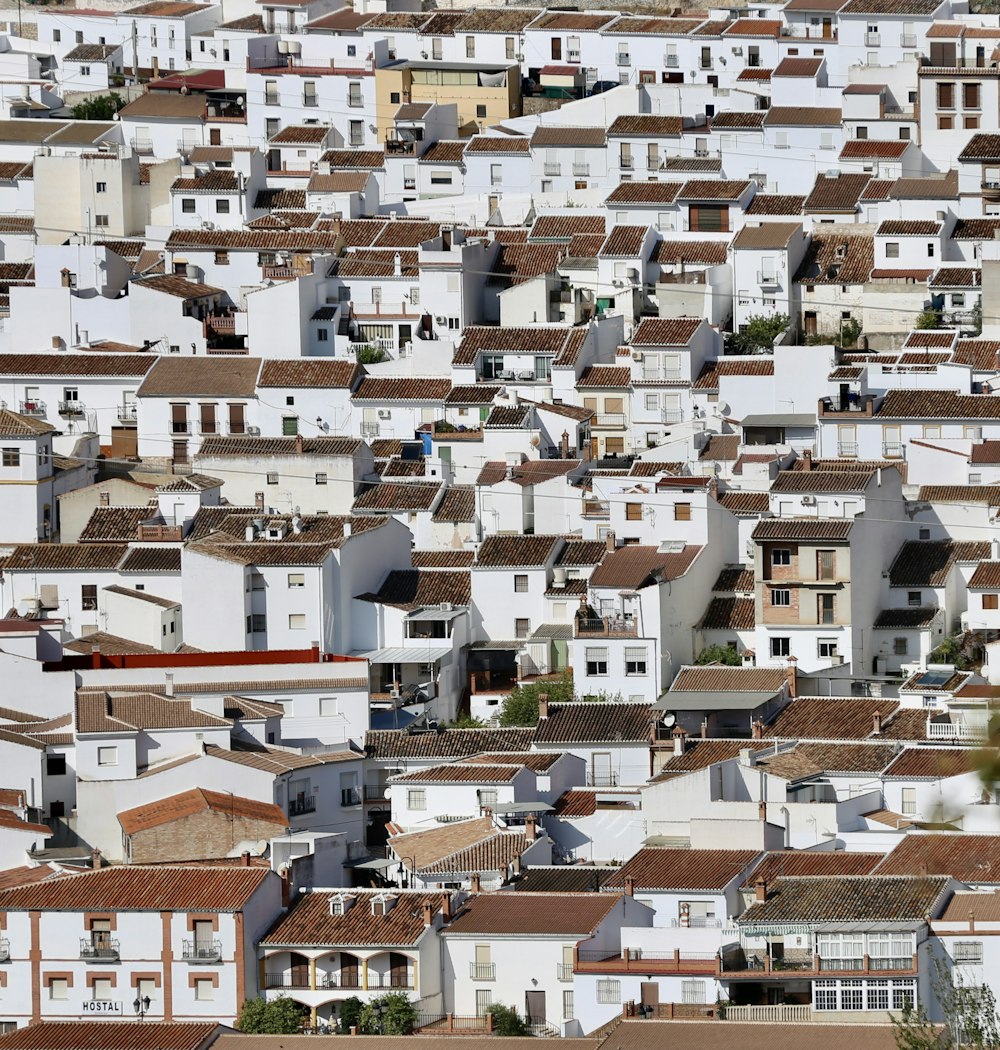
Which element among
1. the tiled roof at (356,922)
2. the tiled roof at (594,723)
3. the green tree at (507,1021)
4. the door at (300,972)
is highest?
the tiled roof at (594,723)

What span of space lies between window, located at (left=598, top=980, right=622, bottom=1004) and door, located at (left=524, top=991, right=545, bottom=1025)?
3.28 feet

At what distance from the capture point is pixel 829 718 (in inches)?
1735

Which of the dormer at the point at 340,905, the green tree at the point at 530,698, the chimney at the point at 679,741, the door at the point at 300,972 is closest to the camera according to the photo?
the door at the point at 300,972

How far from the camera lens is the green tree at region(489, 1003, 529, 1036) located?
3612cm

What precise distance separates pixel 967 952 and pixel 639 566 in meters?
14.0

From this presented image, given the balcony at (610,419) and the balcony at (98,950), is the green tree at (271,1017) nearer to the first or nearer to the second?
the balcony at (98,950)

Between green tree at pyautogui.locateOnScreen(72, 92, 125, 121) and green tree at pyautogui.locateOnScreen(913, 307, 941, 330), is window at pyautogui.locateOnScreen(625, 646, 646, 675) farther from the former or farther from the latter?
A: green tree at pyautogui.locateOnScreen(72, 92, 125, 121)

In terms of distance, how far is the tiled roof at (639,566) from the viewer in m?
47.5

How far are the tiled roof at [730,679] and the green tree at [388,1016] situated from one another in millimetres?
9699

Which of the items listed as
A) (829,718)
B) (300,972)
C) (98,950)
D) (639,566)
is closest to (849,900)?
(300,972)

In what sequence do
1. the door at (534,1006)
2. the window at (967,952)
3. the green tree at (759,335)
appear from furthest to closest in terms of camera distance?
the green tree at (759,335) → the door at (534,1006) → the window at (967,952)

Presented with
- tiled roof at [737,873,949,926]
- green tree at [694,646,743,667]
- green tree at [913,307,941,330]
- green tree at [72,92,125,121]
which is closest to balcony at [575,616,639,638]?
green tree at [694,646,743,667]

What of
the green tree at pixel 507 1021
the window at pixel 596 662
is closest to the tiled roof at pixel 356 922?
the green tree at pixel 507 1021

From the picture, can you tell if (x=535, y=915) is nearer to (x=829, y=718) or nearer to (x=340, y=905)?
(x=340, y=905)
